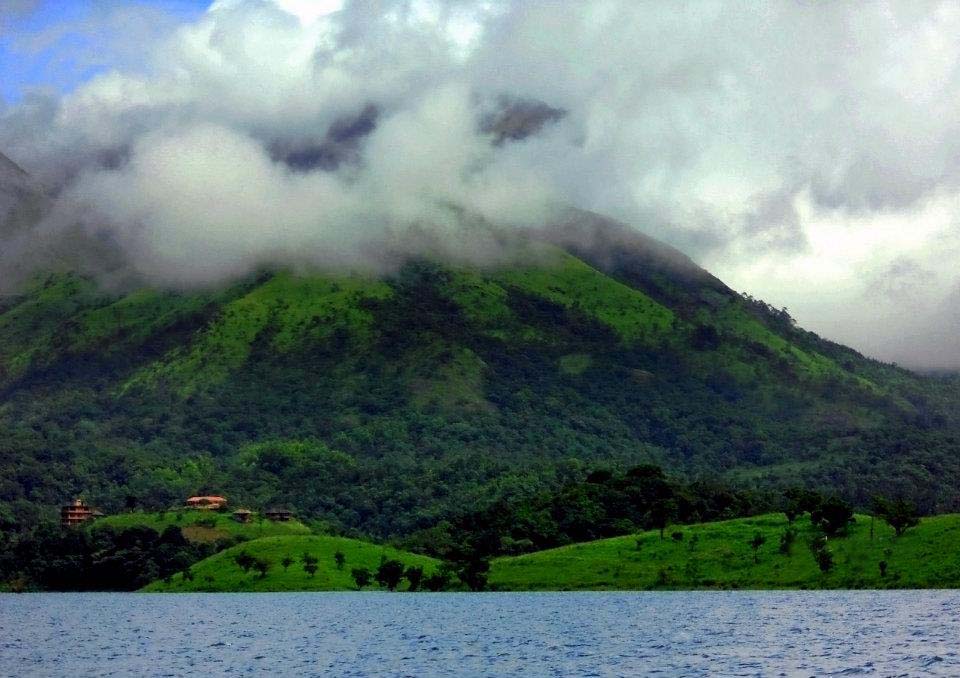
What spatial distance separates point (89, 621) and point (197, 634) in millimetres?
35736

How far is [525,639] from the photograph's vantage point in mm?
119875

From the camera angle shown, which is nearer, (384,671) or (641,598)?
(384,671)

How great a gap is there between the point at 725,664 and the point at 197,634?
6477 centimetres

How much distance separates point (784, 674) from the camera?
83.8 m

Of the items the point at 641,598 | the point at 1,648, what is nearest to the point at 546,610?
the point at 641,598

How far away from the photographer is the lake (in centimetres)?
9412

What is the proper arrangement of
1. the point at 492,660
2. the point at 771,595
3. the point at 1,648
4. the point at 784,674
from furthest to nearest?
the point at 771,595 → the point at 1,648 → the point at 492,660 → the point at 784,674

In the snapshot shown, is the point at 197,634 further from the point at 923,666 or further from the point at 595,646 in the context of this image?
the point at 923,666

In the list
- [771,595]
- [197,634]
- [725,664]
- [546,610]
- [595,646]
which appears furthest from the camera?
[771,595]

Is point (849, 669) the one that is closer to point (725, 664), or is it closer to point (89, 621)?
point (725, 664)

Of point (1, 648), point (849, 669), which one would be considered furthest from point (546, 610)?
point (849, 669)

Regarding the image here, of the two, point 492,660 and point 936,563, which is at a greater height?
point 936,563

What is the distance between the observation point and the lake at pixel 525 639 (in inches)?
3706

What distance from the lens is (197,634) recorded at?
136 m
